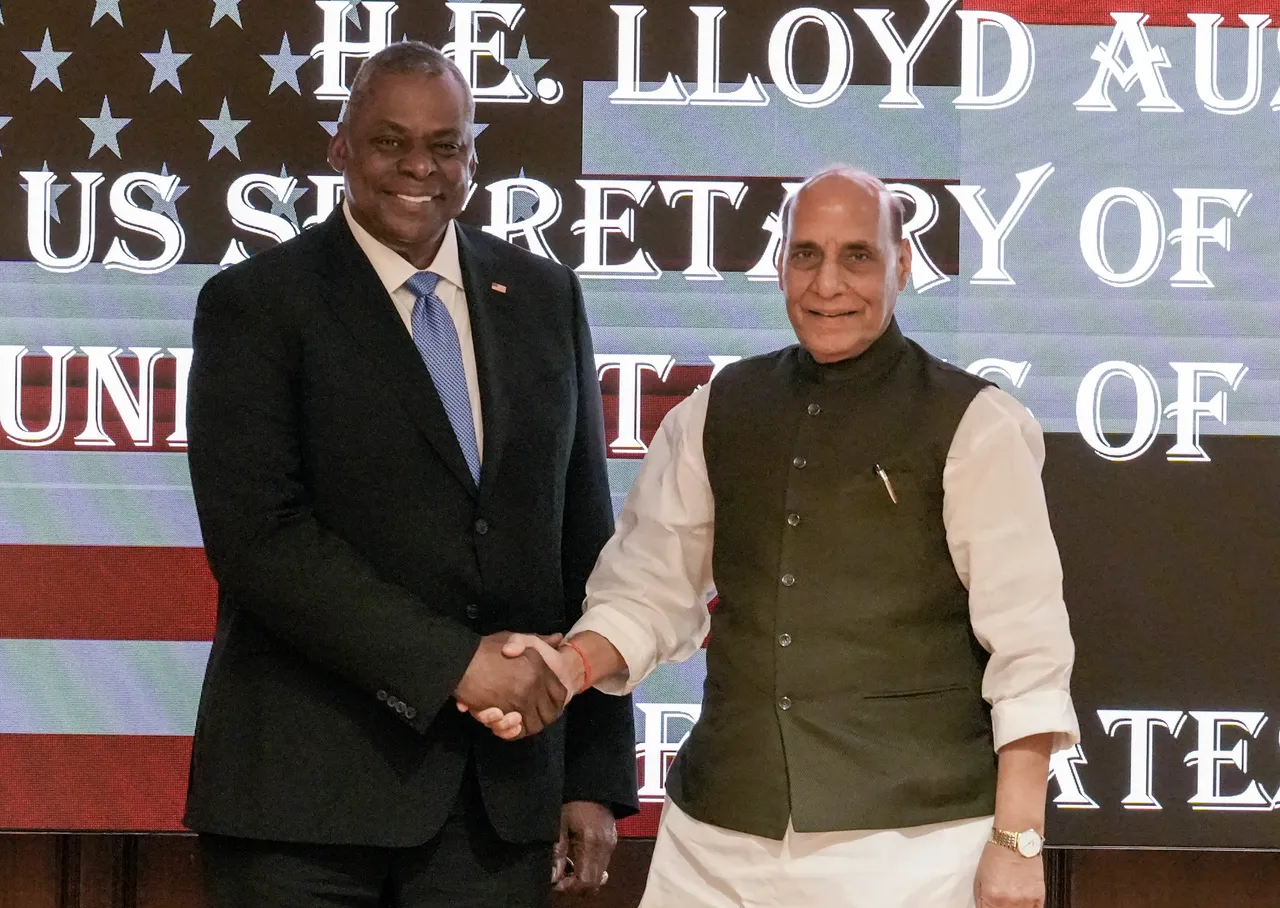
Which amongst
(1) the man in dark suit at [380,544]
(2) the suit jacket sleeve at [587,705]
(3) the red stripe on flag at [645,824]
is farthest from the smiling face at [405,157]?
(3) the red stripe on flag at [645,824]

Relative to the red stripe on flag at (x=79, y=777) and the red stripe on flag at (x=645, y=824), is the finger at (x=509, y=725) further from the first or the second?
the red stripe on flag at (x=79, y=777)

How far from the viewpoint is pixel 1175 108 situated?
2.66 meters

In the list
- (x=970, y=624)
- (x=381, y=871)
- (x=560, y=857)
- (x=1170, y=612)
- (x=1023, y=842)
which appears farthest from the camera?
(x=1170, y=612)

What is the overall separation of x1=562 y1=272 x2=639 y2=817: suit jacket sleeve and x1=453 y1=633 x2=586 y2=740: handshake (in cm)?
18

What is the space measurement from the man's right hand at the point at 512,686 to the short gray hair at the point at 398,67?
74 centimetres

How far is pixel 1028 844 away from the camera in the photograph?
5.56 ft

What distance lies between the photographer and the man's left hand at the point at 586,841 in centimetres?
209

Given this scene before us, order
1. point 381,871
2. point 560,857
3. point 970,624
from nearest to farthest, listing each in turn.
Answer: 1. point 970,624
2. point 381,871
3. point 560,857

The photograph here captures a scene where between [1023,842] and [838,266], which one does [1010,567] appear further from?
[838,266]

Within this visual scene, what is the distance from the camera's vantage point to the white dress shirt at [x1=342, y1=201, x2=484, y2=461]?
6.50 ft

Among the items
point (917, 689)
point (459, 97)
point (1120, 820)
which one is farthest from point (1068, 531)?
point (459, 97)

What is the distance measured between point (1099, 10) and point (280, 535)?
1.76 m

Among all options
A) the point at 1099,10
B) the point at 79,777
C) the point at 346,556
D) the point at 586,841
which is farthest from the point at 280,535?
the point at 1099,10

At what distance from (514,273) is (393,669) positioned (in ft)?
1.98
